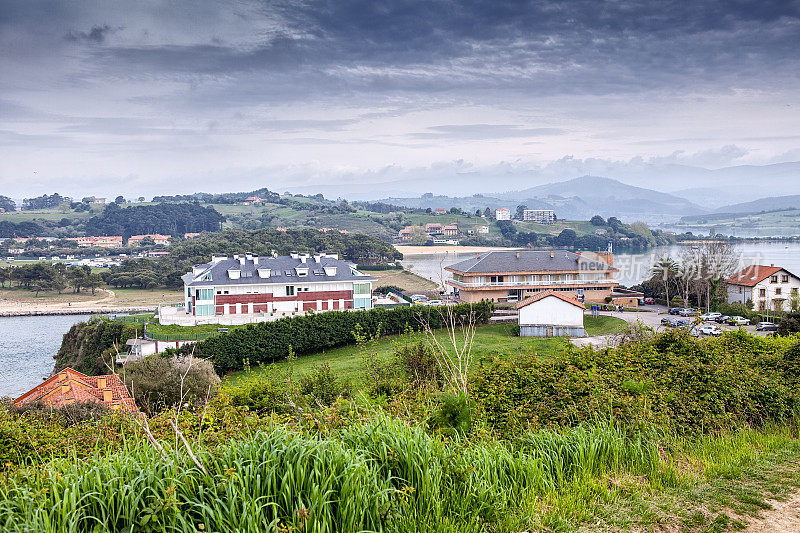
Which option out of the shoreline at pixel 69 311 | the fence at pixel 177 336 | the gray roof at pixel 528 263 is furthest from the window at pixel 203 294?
the shoreline at pixel 69 311

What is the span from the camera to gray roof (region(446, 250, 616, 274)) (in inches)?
1384

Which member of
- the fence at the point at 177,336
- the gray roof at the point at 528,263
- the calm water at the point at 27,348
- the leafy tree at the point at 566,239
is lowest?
the calm water at the point at 27,348

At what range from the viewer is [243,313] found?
31.6 meters

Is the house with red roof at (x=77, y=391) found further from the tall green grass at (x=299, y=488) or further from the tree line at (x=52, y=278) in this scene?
the tree line at (x=52, y=278)

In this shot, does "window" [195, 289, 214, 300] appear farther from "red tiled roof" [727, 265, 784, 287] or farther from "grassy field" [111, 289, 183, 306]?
"red tiled roof" [727, 265, 784, 287]

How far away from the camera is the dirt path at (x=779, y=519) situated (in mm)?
3906

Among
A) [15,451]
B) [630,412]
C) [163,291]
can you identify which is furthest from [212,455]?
[163,291]

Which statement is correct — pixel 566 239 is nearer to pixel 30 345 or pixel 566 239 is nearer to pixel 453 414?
pixel 30 345

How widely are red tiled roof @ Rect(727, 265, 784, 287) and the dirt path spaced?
3442 centimetres

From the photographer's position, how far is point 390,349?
22328 mm

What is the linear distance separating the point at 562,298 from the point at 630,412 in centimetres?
1933

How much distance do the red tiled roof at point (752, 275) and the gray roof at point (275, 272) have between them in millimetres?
22767

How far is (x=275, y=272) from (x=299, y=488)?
30.4m

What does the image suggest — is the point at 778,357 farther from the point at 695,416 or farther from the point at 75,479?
the point at 75,479
